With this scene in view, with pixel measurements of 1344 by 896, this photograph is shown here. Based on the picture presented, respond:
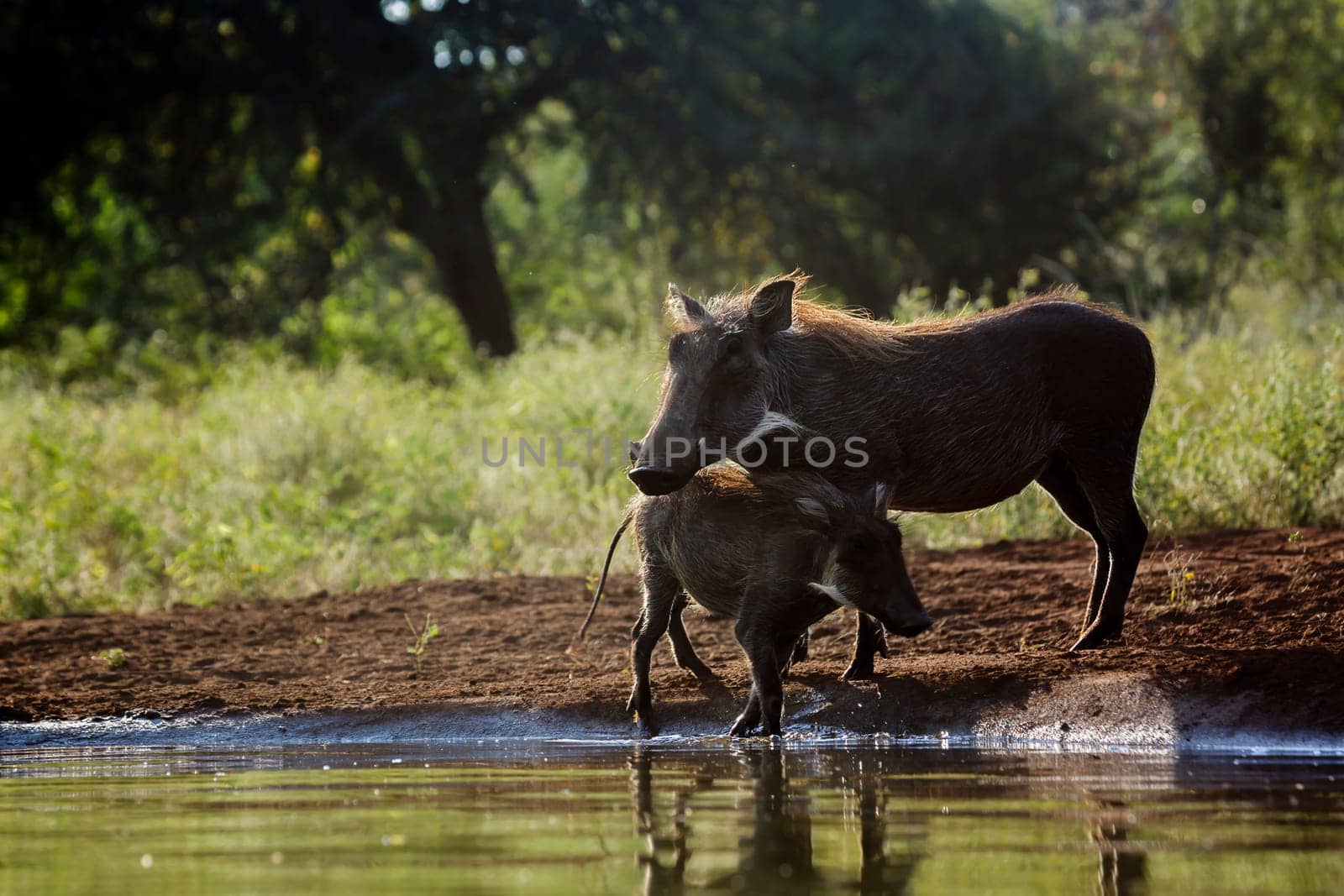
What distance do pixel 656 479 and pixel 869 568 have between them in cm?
88

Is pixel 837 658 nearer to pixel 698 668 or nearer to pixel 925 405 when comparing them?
pixel 698 668

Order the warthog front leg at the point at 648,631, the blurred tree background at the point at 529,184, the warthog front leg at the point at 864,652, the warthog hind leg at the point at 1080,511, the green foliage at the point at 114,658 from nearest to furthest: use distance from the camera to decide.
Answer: the warthog front leg at the point at 648,631 → the warthog front leg at the point at 864,652 → the warthog hind leg at the point at 1080,511 → the green foliage at the point at 114,658 → the blurred tree background at the point at 529,184

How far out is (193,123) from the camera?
59.0 feet

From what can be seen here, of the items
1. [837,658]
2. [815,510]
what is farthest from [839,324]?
[837,658]

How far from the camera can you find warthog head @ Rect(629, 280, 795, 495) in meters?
5.45

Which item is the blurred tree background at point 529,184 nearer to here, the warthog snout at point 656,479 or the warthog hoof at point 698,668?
the warthog hoof at point 698,668

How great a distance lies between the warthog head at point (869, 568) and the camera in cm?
565

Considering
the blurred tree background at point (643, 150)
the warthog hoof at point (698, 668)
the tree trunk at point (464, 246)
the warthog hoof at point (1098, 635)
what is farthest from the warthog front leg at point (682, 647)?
the tree trunk at point (464, 246)

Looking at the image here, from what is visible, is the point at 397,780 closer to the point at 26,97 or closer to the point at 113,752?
the point at 113,752

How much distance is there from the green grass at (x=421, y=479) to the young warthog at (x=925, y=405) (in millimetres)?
2212

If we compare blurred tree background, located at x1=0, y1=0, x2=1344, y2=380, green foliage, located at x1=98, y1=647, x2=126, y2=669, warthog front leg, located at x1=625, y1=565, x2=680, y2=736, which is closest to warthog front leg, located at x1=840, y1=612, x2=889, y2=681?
warthog front leg, located at x1=625, y1=565, x2=680, y2=736

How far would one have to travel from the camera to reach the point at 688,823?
387 centimetres

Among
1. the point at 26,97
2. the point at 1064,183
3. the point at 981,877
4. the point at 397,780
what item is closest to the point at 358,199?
the point at 26,97

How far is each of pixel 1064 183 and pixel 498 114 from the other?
6.63 metres
